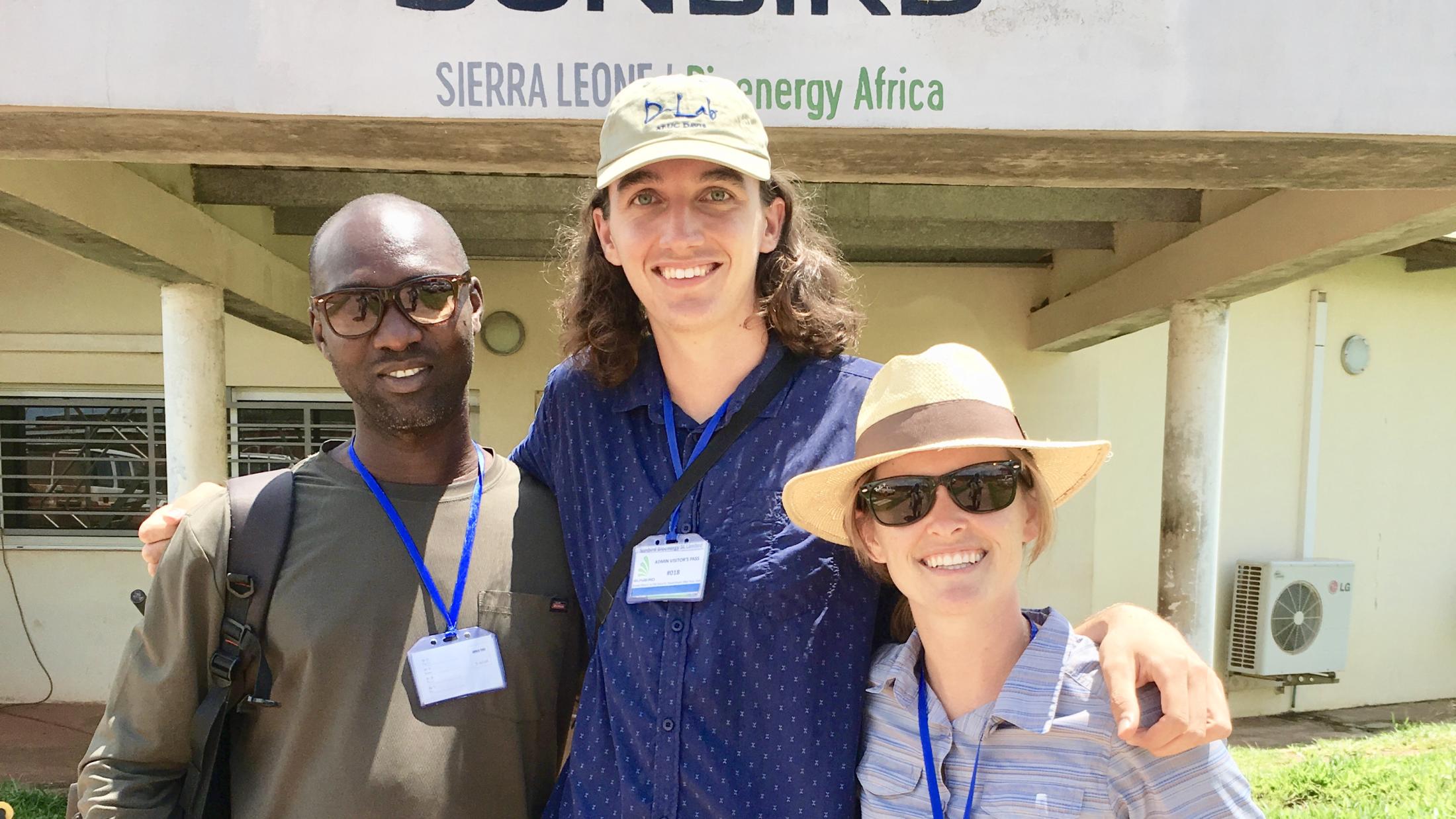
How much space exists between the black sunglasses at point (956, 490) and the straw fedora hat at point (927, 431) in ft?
0.13

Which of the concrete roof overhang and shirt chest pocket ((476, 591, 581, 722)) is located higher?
the concrete roof overhang

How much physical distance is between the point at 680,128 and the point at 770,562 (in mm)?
798

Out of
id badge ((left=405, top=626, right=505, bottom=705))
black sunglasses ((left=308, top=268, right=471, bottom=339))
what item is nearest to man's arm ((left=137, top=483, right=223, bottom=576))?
black sunglasses ((left=308, top=268, right=471, bottom=339))

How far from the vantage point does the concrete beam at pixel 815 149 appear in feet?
10.2

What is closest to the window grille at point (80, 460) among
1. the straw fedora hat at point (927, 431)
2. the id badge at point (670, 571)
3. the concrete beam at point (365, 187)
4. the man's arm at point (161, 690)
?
the concrete beam at point (365, 187)

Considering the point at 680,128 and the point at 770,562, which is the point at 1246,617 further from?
the point at 680,128

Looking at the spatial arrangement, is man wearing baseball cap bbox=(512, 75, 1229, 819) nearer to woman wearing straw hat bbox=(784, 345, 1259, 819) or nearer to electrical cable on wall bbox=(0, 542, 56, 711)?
woman wearing straw hat bbox=(784, 345, 1259, 819)

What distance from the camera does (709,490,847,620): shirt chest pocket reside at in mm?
1533

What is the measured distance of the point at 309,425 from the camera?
24.1ft

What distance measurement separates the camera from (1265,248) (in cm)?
466

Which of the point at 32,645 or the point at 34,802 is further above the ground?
the point at 32,645

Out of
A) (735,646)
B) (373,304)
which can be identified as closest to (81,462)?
(373,304)

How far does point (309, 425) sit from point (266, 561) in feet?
20.9

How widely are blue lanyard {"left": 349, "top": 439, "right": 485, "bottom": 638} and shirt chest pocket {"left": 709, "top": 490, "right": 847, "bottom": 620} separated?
483 millimetres
